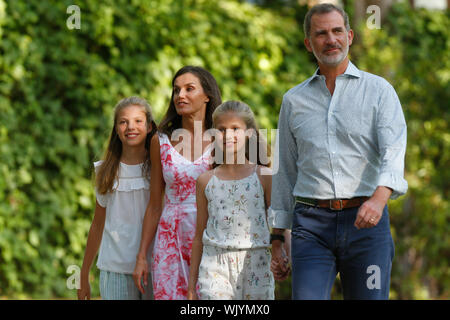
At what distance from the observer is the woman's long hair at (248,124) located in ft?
10.1

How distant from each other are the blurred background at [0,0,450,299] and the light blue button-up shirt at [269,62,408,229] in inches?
104

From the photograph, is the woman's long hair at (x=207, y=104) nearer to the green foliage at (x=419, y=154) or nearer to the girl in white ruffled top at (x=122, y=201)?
the girl in white ruffled top at (x=122, y=201)

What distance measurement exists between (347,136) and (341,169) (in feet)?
0.46

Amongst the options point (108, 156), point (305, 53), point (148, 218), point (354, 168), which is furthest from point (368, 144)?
point (305, 53)

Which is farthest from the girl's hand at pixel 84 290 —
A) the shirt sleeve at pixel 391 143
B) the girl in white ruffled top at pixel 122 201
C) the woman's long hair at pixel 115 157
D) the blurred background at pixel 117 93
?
the shirt sleeve at pixel 391 143

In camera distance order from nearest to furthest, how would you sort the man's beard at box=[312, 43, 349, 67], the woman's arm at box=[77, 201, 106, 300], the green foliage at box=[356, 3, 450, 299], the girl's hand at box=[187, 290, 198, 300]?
1. the man's beard at box=[312, 43, 349, 67]
2. the girl's hand at box=[187, 290, 198, 300]
3. the woman's arm at box=[77, 201, 106, 300]
4. the green foliage at box=[356, 3, 450, 299]

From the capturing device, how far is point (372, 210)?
2.45m

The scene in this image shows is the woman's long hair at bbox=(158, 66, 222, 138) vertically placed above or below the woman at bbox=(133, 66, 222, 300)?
above

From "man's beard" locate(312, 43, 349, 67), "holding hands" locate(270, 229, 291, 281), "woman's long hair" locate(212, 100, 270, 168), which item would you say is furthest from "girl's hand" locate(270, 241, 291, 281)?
"man's beard" locate(312, 43, 349, 67)

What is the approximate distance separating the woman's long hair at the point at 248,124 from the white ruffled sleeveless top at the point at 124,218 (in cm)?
50

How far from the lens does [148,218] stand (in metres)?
3.35

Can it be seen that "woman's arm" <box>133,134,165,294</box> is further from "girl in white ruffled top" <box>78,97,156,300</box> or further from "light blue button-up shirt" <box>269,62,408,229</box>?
"light blue button-up shirt" <box>269,62,408,229</box>

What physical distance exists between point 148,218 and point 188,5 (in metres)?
2.93

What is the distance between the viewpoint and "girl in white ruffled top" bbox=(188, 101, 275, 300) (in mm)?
2936
